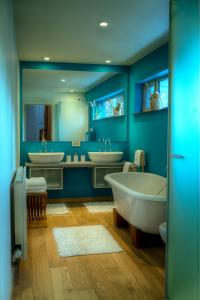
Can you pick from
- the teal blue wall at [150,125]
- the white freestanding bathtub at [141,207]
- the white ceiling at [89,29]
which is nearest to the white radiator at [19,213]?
the white freestanding bathtub at [141,207]

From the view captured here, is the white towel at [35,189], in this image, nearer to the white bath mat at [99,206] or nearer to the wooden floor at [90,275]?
the wooden floor at [90,275]

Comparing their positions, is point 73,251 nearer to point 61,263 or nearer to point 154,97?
point 61,263

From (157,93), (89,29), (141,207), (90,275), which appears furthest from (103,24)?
(90,275)

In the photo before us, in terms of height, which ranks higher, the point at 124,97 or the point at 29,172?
the point at 124,97

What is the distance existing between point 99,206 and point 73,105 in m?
1.79

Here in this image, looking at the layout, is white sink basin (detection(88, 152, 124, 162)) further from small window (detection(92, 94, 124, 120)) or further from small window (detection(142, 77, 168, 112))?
small window (detection(142, 77, 168, 112))

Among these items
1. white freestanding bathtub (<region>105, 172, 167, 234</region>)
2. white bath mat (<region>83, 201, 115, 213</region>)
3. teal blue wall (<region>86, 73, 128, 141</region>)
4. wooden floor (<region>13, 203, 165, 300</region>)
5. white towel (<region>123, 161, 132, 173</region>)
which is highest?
teal blue wall (<region>86, 73, 128, 141</region>)

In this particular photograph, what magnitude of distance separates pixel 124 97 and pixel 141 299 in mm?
3880

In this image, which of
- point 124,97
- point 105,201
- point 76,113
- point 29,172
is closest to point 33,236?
point 29,172

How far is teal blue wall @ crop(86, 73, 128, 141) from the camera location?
5742 mm

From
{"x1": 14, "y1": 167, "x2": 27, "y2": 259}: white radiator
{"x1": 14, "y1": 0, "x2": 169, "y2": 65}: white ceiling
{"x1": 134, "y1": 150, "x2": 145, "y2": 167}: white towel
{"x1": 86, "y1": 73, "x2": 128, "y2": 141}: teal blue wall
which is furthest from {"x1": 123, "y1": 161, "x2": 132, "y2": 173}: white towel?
{"x1": 14, "y1": 167, "x2": 27, "y2": 259}: white radiator

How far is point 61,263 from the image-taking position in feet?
10.0

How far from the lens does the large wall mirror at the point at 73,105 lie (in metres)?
5.41

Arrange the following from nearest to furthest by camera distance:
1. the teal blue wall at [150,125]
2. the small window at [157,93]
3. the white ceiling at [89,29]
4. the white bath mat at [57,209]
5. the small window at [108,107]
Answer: the white ceiling at [89,29], the teal blue wall at [150,125], the small window at [157,93], the white bath mat at [57,209], the small window at [108,107]
